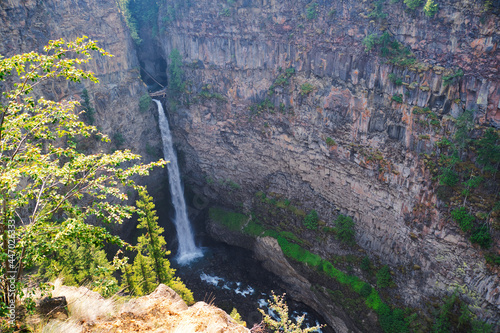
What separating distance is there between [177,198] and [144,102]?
9.96 metres

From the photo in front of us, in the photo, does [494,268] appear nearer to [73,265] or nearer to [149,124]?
[73,265]

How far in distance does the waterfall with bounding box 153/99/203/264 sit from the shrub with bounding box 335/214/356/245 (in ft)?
43.7

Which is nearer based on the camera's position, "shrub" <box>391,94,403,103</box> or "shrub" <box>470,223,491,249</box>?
"shrub" <box>470,223,491,249</box>

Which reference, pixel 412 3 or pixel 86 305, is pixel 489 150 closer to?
pixel 412 3

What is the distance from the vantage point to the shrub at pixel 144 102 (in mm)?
32156

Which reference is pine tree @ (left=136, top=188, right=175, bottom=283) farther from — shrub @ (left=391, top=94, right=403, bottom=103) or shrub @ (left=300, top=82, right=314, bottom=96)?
shrub @ (left=391, top=94, right=403, bottom=103)

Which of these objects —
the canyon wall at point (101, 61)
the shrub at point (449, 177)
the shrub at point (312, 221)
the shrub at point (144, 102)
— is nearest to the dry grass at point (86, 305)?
the canyon wall at point (101, 61)

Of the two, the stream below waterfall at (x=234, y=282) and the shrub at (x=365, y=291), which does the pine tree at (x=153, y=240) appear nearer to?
the stream below waterfall at (x=234, y=282)

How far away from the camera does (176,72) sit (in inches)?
1310

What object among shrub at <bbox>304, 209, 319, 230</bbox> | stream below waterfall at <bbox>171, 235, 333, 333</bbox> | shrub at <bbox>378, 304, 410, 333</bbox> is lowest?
stream below waterfall at <bbox>171, 235, 333, 333</bbox>

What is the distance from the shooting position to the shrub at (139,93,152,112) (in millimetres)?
32156

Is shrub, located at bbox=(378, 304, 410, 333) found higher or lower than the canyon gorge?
lower

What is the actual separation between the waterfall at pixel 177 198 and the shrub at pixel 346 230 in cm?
1332

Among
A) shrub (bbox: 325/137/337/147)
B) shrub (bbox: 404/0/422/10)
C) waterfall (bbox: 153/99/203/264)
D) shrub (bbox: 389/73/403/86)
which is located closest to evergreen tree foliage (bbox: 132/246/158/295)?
waterfall (bbox: 153/99/203/264)
